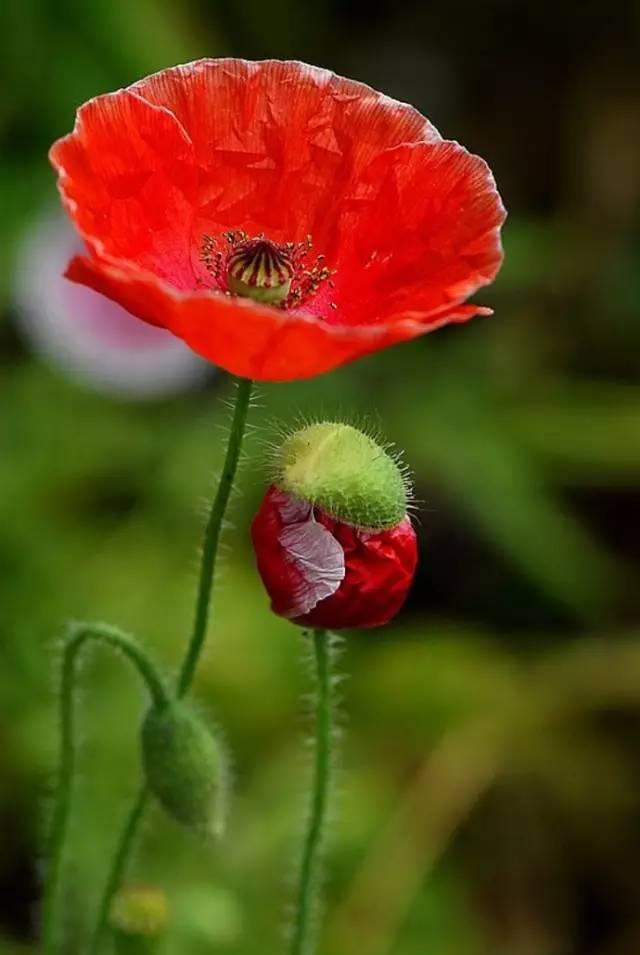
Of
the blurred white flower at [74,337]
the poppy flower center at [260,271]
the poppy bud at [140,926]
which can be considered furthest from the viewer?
the blurred white flower at [74,337]

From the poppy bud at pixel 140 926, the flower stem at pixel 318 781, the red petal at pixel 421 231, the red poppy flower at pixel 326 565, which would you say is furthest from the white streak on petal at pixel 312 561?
the poppy bud at pixel 140 926

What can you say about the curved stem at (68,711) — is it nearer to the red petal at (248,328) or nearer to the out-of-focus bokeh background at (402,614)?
the red petal at (248,328)

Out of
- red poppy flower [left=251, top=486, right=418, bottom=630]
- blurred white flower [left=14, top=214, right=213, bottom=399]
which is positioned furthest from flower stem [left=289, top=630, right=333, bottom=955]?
blurred white flower [left=14, top=214, right=213, bottom=399]

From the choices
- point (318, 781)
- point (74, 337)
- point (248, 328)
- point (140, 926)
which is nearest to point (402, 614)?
point (74, 337)

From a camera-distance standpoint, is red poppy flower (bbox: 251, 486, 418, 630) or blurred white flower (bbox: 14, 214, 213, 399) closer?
red poppy flower (bbox: 251, 486, 418, 630)

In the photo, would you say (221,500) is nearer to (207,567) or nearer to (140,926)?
(207,567)

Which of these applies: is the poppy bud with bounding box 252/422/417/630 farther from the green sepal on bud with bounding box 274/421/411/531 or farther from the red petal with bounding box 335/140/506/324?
the red petal with bounding box 335/140/506/324
